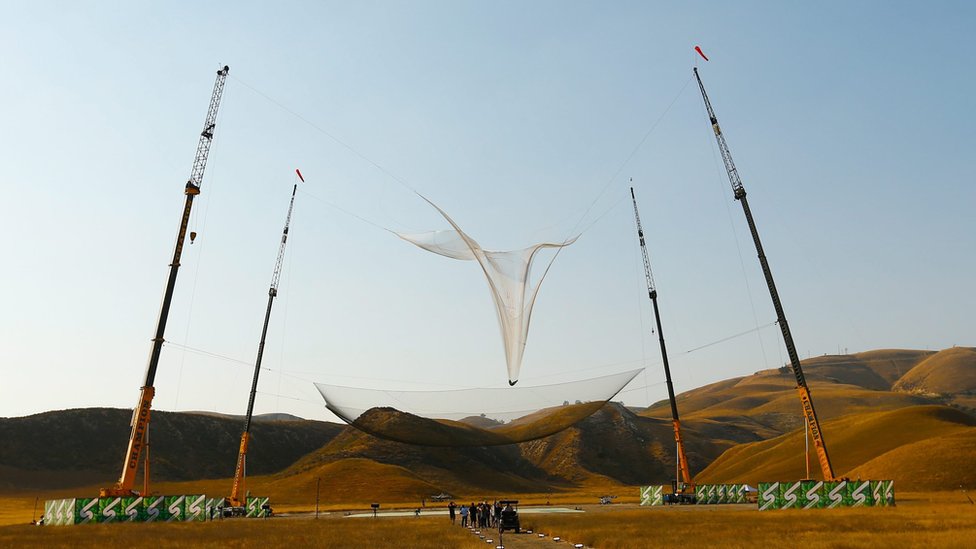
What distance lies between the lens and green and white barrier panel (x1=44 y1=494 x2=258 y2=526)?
158 ft

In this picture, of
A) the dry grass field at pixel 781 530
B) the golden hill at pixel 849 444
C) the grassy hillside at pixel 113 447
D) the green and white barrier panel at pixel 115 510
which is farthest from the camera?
the grassy hillside at pixel 113 447

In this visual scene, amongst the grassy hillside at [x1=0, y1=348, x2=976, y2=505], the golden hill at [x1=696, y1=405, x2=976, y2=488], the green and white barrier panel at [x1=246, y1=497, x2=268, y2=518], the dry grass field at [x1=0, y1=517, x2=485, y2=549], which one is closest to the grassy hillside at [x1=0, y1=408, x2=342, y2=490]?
the grassy hillside at [x1=0, y1=348, x2=976, y2=505]

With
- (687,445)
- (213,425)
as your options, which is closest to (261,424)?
(213,425)

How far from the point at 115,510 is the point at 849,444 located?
104 m

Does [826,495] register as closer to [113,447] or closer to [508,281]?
[508,281]

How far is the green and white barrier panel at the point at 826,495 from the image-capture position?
173 ft

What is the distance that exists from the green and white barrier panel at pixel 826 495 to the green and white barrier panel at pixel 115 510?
40531 millimetres

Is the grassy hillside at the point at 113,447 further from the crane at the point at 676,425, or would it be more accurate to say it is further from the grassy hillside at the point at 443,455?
the crane at the point at 676,425

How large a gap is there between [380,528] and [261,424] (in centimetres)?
14989

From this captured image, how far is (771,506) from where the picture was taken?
5403 cm

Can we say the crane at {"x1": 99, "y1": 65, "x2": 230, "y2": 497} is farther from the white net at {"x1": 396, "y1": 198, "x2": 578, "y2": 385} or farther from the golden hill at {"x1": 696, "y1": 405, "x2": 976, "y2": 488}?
the golden hill at {"x1": 696, "y1": 405, "x2": 976, "y2": 488}

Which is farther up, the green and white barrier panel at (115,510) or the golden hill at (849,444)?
the golden hill at (849,444)

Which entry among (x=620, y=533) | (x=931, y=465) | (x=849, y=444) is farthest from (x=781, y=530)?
(x=849, y=444)

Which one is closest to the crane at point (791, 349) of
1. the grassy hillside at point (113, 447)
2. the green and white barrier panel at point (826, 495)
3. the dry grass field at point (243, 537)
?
the green and white barrier panel at point (826, 495)
